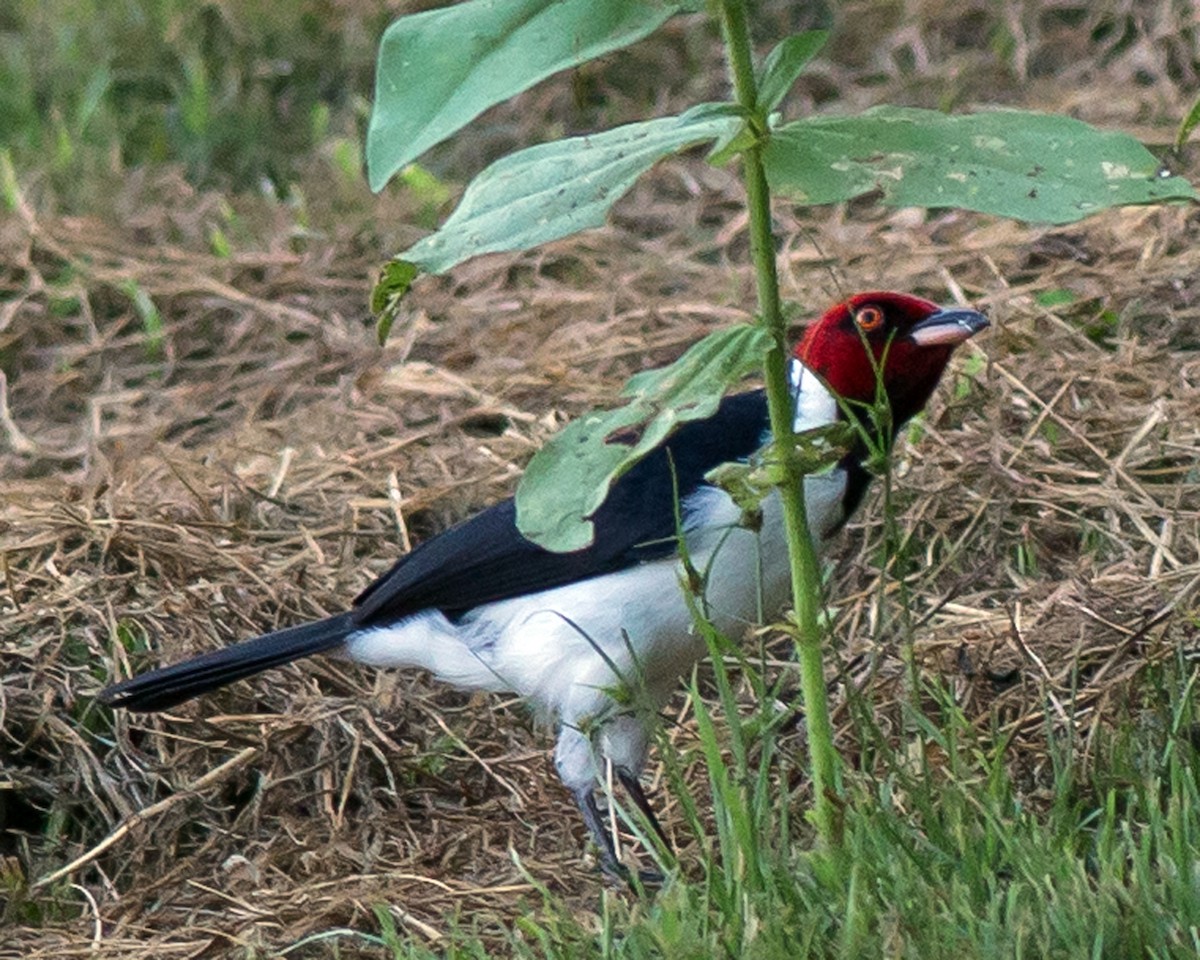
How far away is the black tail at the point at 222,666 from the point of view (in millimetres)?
3875

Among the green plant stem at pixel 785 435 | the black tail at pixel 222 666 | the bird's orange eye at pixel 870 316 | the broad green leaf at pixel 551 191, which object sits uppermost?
the broad green leaf at pixel 551 191

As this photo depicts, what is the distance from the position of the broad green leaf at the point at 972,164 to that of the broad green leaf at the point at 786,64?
48 mm

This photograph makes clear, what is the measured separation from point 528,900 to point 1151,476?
193 cm

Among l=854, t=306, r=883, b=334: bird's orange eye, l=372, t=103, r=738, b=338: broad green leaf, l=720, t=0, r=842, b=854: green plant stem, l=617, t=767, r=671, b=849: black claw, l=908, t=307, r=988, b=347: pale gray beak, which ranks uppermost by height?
l=372, t=103, r=738, b=338: broad green leaf

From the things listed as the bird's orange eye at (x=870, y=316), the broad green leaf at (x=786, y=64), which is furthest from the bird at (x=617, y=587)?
the broad green leaf at (x=786, y=64)

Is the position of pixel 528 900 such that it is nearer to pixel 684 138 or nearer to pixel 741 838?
pixel 741 838

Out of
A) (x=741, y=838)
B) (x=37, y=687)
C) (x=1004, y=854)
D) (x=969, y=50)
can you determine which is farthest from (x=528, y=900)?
(x=969, y=50)

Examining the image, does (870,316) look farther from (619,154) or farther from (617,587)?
(619,154)

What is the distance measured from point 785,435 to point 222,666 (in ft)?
5.08

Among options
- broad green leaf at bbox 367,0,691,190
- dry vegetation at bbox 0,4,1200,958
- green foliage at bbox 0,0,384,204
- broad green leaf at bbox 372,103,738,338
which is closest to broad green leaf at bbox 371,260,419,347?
broad green leaf at bbox 372,103,738,338

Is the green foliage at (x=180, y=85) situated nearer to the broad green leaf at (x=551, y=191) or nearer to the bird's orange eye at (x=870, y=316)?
the bird's orange eye at (x=870, y=316)

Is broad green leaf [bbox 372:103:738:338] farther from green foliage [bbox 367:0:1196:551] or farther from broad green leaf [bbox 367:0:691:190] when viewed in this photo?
broad green leaf [bbox 367:0:691:190]

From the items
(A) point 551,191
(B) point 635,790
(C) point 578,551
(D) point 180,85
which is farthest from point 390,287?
(D) point 180,85

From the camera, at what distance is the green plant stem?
271 cm
